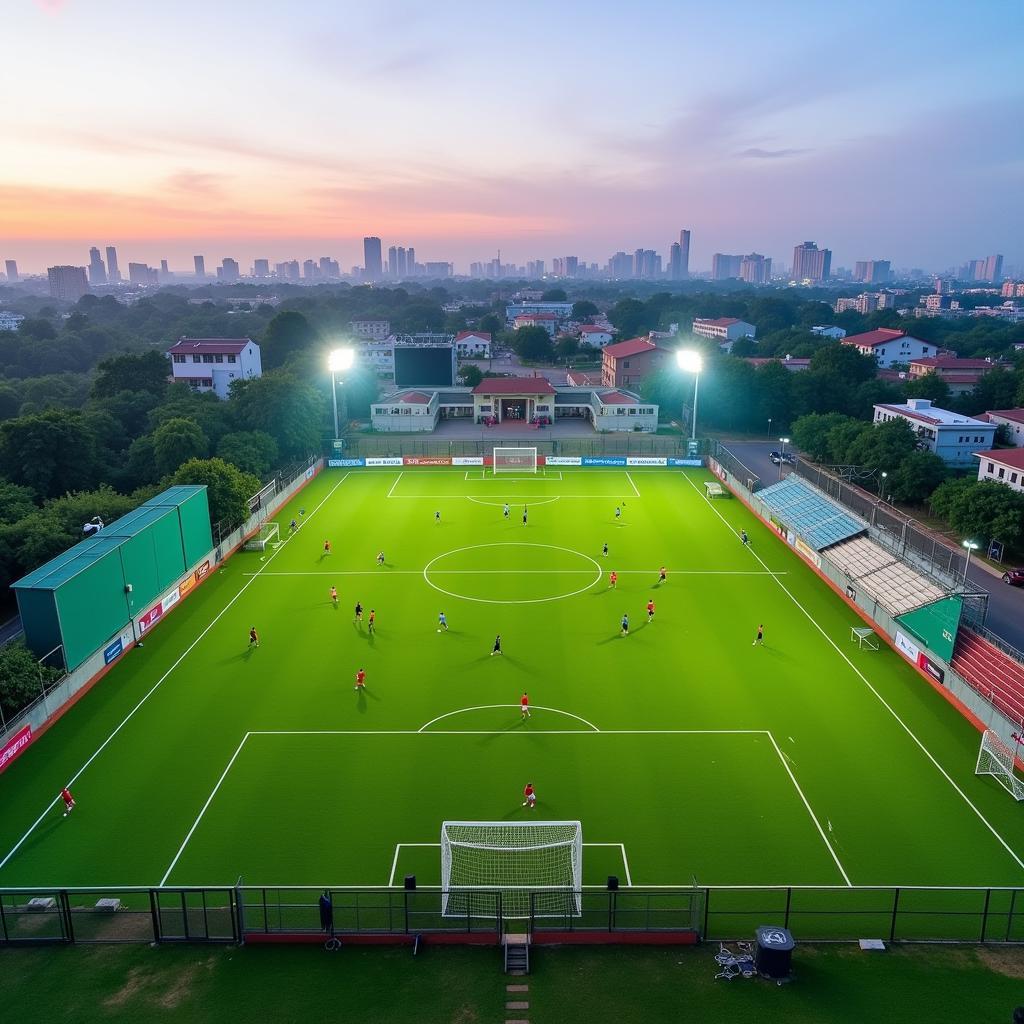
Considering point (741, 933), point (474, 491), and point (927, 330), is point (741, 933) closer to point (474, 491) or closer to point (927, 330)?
point (474, 491)

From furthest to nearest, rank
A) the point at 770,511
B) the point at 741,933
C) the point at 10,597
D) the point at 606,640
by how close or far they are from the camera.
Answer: the point at 770,511, the point at 10,597, the point at 606,640, the point at 741,933

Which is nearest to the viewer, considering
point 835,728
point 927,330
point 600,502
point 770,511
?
point 835,728

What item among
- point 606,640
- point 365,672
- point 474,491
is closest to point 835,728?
point 606,640

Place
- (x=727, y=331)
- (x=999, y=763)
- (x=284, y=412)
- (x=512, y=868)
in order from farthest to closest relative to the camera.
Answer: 1. (x=727, y=331)
2. (x=284, y=412)
3. (x=999, y=763)
4. (x=512, y=868)

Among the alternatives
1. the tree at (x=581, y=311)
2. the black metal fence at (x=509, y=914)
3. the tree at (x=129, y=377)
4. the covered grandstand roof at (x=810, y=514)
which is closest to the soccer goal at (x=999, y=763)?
the black metal fence at (x=509, y=914)

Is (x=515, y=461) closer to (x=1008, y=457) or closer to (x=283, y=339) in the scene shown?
(x=1008, y=457)

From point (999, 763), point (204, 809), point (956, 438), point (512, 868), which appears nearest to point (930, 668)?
point (999, 763)
